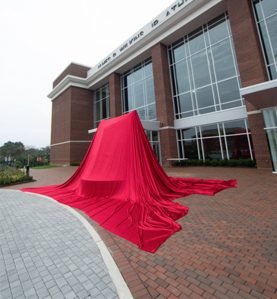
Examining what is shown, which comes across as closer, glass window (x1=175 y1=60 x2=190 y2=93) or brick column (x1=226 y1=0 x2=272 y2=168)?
brick column (x1=226 y1=0 x2=272 y2=168)

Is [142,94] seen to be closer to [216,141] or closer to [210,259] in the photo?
[216,141]

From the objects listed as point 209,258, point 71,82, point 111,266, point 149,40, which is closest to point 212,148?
point 149,40

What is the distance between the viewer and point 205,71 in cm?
1611

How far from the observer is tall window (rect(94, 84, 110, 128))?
27.2m

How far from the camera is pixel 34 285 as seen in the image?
2336mm

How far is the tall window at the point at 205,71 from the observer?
14570mm

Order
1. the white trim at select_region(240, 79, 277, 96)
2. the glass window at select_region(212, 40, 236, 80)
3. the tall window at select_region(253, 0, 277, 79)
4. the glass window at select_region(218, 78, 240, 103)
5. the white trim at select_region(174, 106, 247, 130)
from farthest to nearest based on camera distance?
1. the glass window at select_region(212, 40, 236, 80)
2. the glass window at select_region(218, 78, 240, 103)
3. the white trim at select_region(174, 106, 247, 130)
4. the tall window at select_region(253, 0, 277, 79)
5. the white trim at select_region(240, 79, 277, 96)

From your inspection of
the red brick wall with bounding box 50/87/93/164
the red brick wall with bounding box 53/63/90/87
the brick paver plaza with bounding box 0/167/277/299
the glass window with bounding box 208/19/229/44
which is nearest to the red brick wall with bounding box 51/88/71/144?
the red brick wall with bounding box 50/87/93/164

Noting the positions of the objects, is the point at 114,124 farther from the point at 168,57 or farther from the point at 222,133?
the point at 168,57

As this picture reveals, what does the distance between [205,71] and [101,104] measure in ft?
56.9

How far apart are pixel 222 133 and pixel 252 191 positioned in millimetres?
9238

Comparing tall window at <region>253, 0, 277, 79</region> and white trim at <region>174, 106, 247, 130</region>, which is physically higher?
tall window at <region>253, 0, 277, 79</region>

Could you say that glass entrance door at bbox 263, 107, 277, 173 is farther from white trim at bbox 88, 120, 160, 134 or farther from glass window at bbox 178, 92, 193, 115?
white trim at bbox 88, 120, 160, 134

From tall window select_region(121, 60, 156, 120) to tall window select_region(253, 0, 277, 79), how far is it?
10.6 meters
